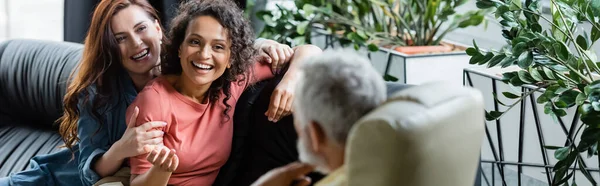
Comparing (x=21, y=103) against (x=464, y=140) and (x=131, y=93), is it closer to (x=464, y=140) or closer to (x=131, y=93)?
(x=131, y=93)

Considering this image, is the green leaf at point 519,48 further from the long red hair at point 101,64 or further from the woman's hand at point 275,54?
the long red hair at point 101,64

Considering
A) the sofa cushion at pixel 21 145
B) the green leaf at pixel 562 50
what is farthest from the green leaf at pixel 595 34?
the sofa cushion at pixel 21 145

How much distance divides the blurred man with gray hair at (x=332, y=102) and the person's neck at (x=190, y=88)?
718 millimetres

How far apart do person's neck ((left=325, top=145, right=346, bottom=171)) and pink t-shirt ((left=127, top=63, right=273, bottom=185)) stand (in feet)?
2.34

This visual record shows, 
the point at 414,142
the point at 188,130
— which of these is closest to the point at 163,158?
the point at 188,130

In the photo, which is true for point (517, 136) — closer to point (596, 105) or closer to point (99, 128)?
point (596, 105)

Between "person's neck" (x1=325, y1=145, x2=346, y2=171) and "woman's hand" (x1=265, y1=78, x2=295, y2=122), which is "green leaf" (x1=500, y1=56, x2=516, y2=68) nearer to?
"woman's hand" (x1=265, y1=78, x2=295, y2=122)

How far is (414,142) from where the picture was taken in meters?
1.08

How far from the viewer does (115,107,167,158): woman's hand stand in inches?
69.1

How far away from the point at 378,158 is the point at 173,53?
919 mm

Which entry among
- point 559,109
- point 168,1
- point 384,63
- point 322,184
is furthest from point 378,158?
point 168,1

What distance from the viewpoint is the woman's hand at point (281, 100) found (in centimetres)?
190

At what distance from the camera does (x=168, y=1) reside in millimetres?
3395

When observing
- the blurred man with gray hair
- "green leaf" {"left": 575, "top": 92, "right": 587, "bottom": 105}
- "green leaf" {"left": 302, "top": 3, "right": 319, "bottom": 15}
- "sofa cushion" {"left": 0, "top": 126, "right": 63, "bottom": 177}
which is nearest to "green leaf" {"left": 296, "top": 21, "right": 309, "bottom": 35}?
"green leaf" {"left": 302, "top": 3, "right": 319, "bottom": 15}
